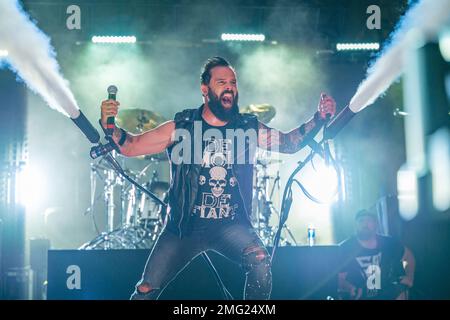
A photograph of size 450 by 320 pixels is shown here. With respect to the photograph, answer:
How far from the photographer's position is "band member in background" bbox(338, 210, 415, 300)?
5.68m

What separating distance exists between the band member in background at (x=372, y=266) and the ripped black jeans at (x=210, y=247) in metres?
1.36

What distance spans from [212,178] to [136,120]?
3.50 metres

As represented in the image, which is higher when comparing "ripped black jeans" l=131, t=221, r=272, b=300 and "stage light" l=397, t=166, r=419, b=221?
"stage light" l=397, t=166, r=419, b=221

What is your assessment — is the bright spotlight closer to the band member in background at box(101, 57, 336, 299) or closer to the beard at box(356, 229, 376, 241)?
the band member in background at box(101, 57, 336, 299)

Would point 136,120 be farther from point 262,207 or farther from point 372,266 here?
point 372,266

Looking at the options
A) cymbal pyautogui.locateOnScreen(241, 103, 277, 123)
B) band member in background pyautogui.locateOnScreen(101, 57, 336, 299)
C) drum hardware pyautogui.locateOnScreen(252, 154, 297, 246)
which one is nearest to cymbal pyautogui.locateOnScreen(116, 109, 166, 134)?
cymbal pyautogui.locateOnScreen(241, 103, 277, 123)

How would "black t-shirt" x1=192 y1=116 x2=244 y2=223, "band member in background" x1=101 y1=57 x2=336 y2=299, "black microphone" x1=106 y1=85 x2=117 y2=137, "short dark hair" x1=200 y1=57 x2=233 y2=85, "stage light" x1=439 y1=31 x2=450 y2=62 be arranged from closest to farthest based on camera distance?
"black microphone" x1=106 y1=85 x2=117 y2=137, "band member in background" x1=101 y1=57 x2=336 y2=299, "black t-shirt" x1=192 y1=116 x2=244 y2=223, "short dark hair" x1=200 y1=57 x2=233 y2=85, "stage light" x1=439 y1=31 x2=450 y2=62

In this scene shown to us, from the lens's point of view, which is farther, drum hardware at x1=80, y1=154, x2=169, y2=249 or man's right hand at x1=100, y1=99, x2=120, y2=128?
drum hardware at x1=80, y1=154, x2=169, y2=249

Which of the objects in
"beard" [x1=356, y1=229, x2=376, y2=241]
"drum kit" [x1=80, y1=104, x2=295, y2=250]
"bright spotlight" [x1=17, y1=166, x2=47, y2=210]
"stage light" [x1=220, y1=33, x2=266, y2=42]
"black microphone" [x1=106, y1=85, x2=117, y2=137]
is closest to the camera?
"black microphone" [x1=106, y1=85, x2=117, y2=137]

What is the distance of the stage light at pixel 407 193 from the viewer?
8328 mm

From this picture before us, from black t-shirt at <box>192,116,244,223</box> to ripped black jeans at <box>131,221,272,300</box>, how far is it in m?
0.09

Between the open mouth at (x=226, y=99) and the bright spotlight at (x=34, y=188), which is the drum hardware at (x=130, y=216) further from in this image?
the open mouth at (x=226, y=99)

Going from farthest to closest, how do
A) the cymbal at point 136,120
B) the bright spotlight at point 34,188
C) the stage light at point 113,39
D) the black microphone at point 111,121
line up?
the bright spotlight at point 34,188, the stage light at point 113,39, the cymbal at point 136,120, the black microphone at point 111,121

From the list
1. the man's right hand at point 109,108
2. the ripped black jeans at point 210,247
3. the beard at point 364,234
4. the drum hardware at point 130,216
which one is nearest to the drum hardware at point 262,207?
the drum hardware at point 130,216
